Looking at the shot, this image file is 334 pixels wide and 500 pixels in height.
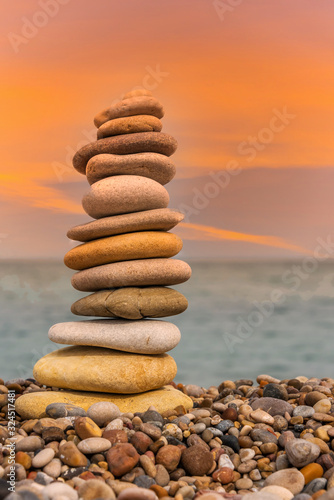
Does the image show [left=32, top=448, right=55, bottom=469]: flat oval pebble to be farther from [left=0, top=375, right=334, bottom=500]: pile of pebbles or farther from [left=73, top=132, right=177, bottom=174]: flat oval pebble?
[left=73, top=132, right=177, bottom=174]: flat oval pebble

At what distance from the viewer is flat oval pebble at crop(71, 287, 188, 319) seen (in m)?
6.75

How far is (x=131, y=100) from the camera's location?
748cm

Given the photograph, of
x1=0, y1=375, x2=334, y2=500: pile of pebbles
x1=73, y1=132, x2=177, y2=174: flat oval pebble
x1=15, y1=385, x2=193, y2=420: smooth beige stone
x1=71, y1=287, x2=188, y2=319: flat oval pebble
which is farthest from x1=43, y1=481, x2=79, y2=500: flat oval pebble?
x1=73, y1=132, x2=177, y2=174: flat oval pebble

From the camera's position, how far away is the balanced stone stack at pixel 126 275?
6684mm

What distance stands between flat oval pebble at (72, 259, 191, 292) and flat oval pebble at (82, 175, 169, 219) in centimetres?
82

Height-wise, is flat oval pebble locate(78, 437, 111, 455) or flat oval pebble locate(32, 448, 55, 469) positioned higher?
flat oval pebble locate(78, 437, 111, 455)

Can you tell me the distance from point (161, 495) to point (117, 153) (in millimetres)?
4749

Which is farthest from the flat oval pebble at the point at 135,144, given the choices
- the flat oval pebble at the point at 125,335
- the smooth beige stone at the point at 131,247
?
the flat oval pebble at the point at 125,335

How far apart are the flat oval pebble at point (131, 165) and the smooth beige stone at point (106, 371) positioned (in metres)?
2.57

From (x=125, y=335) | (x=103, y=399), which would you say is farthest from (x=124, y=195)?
(x=103, y=399)

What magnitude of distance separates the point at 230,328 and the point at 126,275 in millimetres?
7638

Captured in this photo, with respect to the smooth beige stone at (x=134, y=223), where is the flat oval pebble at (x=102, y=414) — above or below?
below

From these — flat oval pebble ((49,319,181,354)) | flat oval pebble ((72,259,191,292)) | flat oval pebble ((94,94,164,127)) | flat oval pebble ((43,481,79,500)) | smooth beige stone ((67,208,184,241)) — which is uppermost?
flat oval pebble ((94,94,164,127))

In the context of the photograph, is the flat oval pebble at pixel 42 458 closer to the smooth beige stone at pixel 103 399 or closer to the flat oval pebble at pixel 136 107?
the smooth beige stone at pixel 103 399
